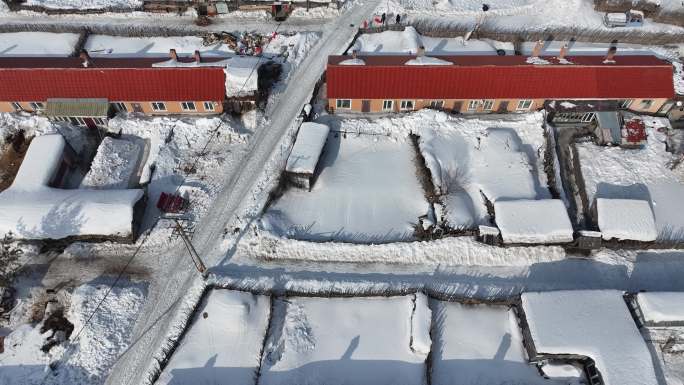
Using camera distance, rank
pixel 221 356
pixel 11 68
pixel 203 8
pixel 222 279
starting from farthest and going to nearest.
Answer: pixel 203 8 < pixel 11 68 < pixel 222 279 < pixel 221 356

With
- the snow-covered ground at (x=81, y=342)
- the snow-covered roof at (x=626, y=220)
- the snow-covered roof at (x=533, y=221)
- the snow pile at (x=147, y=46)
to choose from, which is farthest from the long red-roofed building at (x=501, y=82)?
the snow-covered ground at (x=81, y=342)

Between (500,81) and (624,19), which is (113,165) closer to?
(500,81)

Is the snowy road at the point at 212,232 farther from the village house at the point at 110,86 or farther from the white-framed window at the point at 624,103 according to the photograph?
the white-framed window at the point at 624,103

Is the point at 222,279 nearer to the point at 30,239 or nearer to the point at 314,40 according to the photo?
the point at 30,239

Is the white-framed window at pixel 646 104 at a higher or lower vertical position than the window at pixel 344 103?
higher

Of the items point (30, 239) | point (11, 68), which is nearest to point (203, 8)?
point (11, 68)

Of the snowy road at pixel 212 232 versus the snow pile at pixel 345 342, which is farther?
the snowy road at pixel 212 232

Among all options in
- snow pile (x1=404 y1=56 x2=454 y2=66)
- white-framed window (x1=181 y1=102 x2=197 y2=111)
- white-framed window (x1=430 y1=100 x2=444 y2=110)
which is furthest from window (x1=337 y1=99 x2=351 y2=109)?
white-framed window (x1=181 y1=102 x2=197 y2=111)
